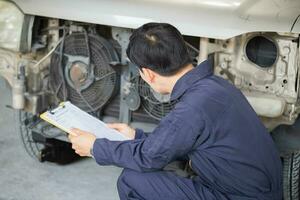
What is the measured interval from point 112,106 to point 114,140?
1.07 metres

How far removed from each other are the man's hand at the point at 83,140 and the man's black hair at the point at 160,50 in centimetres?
43

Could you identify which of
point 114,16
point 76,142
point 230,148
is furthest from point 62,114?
point 230,148

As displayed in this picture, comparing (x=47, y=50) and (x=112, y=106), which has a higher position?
(x=47, y=50)

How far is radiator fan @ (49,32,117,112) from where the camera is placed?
3275mm

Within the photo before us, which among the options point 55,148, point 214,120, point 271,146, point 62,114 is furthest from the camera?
point 55,148

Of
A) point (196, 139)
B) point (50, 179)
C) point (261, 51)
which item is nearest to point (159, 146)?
point (196, 139)

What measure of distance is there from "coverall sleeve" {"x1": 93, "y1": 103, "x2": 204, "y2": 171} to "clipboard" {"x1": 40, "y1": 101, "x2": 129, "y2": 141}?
227 mm

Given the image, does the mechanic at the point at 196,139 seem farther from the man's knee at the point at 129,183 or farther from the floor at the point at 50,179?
the floor at the point at 50,179

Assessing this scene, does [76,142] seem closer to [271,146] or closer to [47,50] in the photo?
[271,146]

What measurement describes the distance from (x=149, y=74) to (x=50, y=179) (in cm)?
151

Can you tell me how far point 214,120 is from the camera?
2055 mm

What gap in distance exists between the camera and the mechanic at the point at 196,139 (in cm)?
205

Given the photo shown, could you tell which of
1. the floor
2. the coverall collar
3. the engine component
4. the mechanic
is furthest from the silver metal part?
the floor

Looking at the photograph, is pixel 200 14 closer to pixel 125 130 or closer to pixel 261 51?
pixel 261 51
